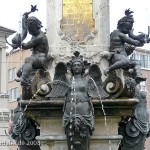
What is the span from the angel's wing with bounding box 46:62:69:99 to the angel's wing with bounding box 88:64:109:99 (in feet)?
1.32

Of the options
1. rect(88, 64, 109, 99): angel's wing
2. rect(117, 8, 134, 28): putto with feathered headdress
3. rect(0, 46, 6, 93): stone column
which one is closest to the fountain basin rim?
rect(88, 64, 109, 99): angel's wing

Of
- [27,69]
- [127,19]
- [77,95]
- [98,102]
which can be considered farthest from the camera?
[127,19]

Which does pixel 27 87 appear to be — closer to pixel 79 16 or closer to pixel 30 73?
pixel 30 73

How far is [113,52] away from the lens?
10.3 m

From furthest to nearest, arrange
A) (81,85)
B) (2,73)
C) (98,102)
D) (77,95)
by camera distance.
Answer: (2,73)
(98,102)
(81,85)
(77,95)

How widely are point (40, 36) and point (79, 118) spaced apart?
5.91 ft

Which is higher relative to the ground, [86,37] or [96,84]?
[86,37]

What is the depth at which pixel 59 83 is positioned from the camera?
973 centimetres

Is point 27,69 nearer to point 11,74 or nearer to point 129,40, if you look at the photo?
point 129,40

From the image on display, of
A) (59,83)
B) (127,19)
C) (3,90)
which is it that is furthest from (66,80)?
(3,90)

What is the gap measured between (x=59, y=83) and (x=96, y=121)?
863 mm

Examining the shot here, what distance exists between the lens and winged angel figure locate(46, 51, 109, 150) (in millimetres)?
9148

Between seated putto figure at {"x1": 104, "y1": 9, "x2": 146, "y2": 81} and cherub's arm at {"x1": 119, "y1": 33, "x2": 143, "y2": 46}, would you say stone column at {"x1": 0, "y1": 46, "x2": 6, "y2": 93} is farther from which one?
cherub's arm at {"x1": 119, "y1": 33, "x2": 143, "y2": 46}

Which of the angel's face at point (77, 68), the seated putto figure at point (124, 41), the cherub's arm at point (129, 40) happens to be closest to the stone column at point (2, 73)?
the seated putto figure at point (124, 41)
